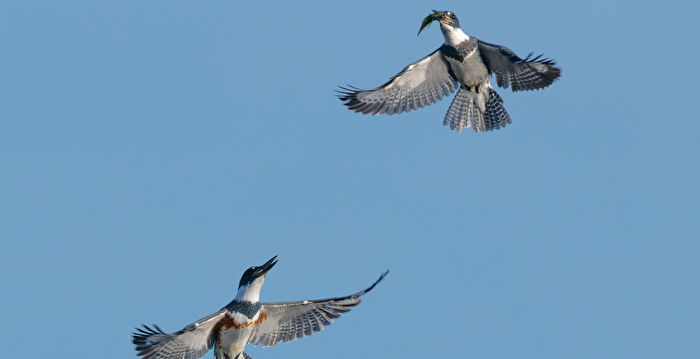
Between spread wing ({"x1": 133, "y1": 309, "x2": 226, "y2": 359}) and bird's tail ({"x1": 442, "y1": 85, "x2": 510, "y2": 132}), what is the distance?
4.88m

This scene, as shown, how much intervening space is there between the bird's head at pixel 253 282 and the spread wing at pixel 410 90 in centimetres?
285

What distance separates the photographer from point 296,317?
51.0 ft

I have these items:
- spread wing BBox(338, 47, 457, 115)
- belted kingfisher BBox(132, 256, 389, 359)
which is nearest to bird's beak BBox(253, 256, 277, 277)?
belted kingfisher BBox(132, 256, 389, 359)

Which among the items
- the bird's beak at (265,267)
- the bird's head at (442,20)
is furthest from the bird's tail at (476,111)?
the bird's beak at (265,267)

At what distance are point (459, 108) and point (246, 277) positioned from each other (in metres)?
4.37

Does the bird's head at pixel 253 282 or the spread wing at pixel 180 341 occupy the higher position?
the bird's head at pixel 253 282

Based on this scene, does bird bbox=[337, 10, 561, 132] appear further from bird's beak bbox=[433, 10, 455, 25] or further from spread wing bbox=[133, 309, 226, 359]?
spread wing bbox=[133, 309, 226, 359]

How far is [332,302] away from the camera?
15.2 meters

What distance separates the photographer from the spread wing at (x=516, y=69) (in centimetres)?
1656

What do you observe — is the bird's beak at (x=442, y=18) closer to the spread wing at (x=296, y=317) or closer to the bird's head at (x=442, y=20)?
the bird's head at (x=442, y=20)

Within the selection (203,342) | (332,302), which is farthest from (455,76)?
(203,342)

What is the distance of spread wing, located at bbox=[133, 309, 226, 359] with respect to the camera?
14336 mm

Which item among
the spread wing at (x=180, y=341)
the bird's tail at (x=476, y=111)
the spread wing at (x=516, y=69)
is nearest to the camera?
the spread wing at (x=180, y=341)

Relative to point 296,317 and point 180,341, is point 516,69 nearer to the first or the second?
point 296,317
